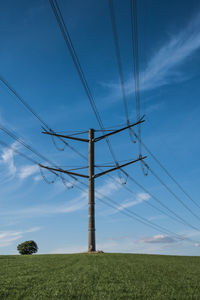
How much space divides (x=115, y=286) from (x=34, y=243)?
43.6 m

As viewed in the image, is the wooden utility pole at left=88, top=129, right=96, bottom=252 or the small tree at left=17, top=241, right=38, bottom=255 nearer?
the wooden utility pole at left=88, top=129, right=96, bottom=252

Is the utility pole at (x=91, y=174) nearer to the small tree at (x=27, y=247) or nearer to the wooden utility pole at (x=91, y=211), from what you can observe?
the wooden utility pole at (x=91, y=211)

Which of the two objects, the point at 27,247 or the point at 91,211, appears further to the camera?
the point at 27,247

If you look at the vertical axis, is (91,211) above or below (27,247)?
above

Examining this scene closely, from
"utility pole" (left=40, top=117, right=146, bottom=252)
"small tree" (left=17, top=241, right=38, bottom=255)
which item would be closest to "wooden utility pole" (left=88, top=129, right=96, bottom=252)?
"utility pole" (left=40, top=117, right=146, bottom=252)

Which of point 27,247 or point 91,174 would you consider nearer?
point 91,174

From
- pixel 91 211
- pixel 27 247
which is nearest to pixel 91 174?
pixel 91 211

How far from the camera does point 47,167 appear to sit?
79.7 ft

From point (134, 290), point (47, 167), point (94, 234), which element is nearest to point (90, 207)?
point (94, 234)

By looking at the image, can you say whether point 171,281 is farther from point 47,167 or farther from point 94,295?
point 47,167

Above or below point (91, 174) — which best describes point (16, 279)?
below

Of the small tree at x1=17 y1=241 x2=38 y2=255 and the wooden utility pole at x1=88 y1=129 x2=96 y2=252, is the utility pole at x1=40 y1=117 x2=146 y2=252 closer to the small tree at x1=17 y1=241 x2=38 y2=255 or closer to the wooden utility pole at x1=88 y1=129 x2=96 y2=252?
the wooden utility pole at x1=88 y1=129 x2=96 y2=252

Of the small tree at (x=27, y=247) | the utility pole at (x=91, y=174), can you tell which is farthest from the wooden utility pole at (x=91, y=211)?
the small tree at (x=27, y=247)

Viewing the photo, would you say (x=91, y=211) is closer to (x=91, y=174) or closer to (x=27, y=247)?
(x=91, y=174)
